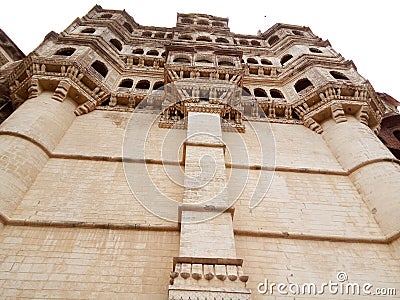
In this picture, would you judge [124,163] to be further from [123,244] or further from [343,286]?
[343,286]

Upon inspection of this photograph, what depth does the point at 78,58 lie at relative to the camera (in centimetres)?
1207

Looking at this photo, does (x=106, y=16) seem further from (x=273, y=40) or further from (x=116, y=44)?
(x=273, y=40)

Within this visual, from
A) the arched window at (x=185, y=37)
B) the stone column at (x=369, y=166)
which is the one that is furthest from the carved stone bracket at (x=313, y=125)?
the arched window at (x=185, y=37)

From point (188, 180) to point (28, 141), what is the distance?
4.30 meters

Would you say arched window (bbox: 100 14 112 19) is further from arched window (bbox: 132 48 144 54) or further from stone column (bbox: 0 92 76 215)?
stone column (bbox: 0 92 76 215)

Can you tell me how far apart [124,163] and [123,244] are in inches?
114

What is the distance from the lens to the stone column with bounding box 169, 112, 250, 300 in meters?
5.04

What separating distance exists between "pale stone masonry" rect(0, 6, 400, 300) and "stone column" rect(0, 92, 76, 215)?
0.13 ft

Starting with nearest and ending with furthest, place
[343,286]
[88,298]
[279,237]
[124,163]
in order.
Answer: [88,298]
[343,286]
[279,237]
[124,163]

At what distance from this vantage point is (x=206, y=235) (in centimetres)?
604

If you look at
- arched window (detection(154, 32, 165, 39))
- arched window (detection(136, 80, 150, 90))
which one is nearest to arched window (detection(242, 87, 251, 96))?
arched window (detection(136, 80, 150, 90))

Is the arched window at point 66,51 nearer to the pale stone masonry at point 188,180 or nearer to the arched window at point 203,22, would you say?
the pale stone masonry at point 188,180

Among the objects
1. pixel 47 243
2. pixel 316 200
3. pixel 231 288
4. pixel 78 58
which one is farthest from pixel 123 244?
pixel 78 58

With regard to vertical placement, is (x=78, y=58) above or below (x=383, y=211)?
above
